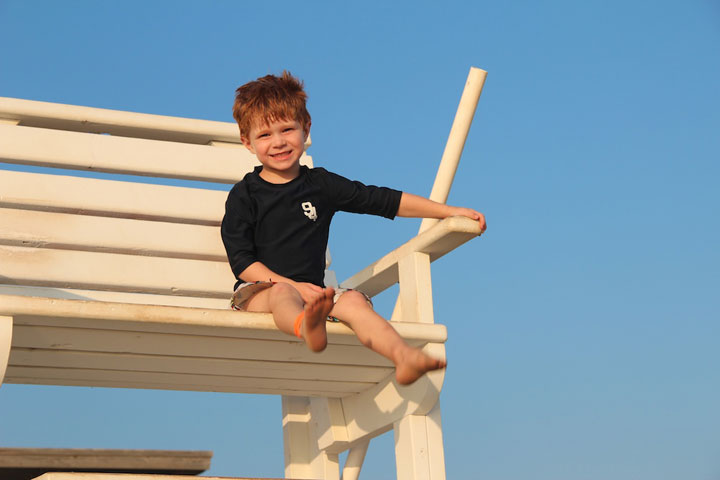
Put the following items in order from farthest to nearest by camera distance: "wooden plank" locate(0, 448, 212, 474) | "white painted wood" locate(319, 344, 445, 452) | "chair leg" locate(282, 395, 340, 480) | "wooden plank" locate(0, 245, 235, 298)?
"wooden plank" locate(0, 448, 212, 474) → "chair leg" locate(282, 395, 340, 480) → "wooden plank" locate(0, 245, 235, 298) → "white painted wood" locate(319, 344, 445, 452)

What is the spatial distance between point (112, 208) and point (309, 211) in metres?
0.78

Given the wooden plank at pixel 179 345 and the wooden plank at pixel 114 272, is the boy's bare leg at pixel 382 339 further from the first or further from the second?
the wooden plank at pixel 114 272

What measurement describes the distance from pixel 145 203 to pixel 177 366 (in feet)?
2.87

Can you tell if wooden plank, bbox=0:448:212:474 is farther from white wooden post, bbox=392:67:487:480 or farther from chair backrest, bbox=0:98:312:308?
white wooden post, bbox=392:67:487:480

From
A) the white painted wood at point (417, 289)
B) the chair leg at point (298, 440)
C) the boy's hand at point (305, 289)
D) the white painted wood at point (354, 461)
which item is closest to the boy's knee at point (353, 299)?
the boy's hand at point (305, 289)

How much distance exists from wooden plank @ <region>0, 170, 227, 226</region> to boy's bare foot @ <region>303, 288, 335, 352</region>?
1320mm

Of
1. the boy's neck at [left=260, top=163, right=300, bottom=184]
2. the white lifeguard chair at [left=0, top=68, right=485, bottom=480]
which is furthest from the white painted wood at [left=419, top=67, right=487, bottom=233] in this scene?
the boy's neck at [left=260, top=163, right=300, bottom=184]

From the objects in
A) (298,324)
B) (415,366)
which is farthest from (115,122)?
(415,366)

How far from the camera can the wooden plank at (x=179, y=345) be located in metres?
2.21

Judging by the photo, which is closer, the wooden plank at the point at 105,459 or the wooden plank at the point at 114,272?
the wooden plank at the point at 114,272

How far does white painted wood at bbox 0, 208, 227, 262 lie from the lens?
2988mm

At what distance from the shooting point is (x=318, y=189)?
2789 millimetres

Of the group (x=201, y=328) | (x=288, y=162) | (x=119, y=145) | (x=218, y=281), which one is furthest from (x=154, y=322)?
(x=119, y=145)

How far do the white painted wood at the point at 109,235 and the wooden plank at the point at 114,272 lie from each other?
0.03 m
